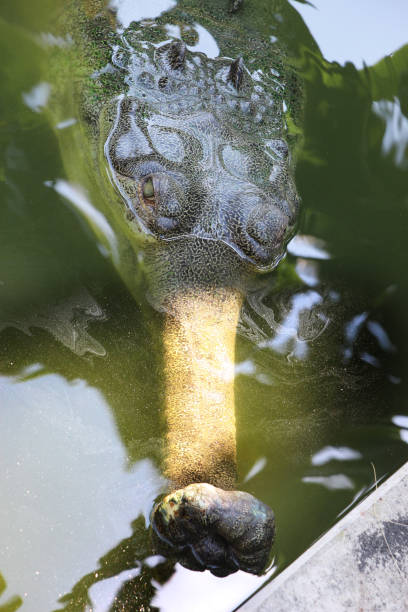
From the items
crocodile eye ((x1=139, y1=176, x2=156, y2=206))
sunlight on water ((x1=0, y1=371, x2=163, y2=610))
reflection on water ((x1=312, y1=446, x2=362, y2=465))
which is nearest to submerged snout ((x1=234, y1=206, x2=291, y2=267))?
crocodile eye ((x1=139, y1=176, x2=156, y2=206))

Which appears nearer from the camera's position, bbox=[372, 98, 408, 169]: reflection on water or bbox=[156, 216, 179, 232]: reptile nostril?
bbox=[156, 216, 179, 232]: reptile nostril

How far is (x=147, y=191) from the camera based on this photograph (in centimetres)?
447

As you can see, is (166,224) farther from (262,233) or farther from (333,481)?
(333,481)

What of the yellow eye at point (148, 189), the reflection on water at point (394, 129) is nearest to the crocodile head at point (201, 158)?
the yellow eye at point (148, 189)

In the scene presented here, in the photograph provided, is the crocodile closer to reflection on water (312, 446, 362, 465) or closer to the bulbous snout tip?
the bulbous snout tip

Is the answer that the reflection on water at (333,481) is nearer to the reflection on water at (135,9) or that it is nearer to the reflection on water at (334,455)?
the reflection on water at (334,455)

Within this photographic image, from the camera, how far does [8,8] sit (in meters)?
5.89

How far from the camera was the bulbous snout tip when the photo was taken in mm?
2871

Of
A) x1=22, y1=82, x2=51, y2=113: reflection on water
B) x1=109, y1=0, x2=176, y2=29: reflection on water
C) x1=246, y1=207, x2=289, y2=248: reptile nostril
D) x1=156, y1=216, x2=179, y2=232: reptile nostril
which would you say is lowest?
x1=246, y1=207, x2=289, y2=248: reptile nostril

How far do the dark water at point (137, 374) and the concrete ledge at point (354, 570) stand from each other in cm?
15

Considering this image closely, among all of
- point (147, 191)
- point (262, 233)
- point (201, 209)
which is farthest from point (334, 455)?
point (147, 191)

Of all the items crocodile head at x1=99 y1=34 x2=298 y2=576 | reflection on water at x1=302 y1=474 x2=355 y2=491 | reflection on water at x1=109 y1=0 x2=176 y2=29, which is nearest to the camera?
crocodile head at x1=99 y1=34 x2=298 y2=576

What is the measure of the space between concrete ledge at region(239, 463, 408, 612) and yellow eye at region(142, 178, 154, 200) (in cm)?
249

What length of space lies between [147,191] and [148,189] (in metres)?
0.02
